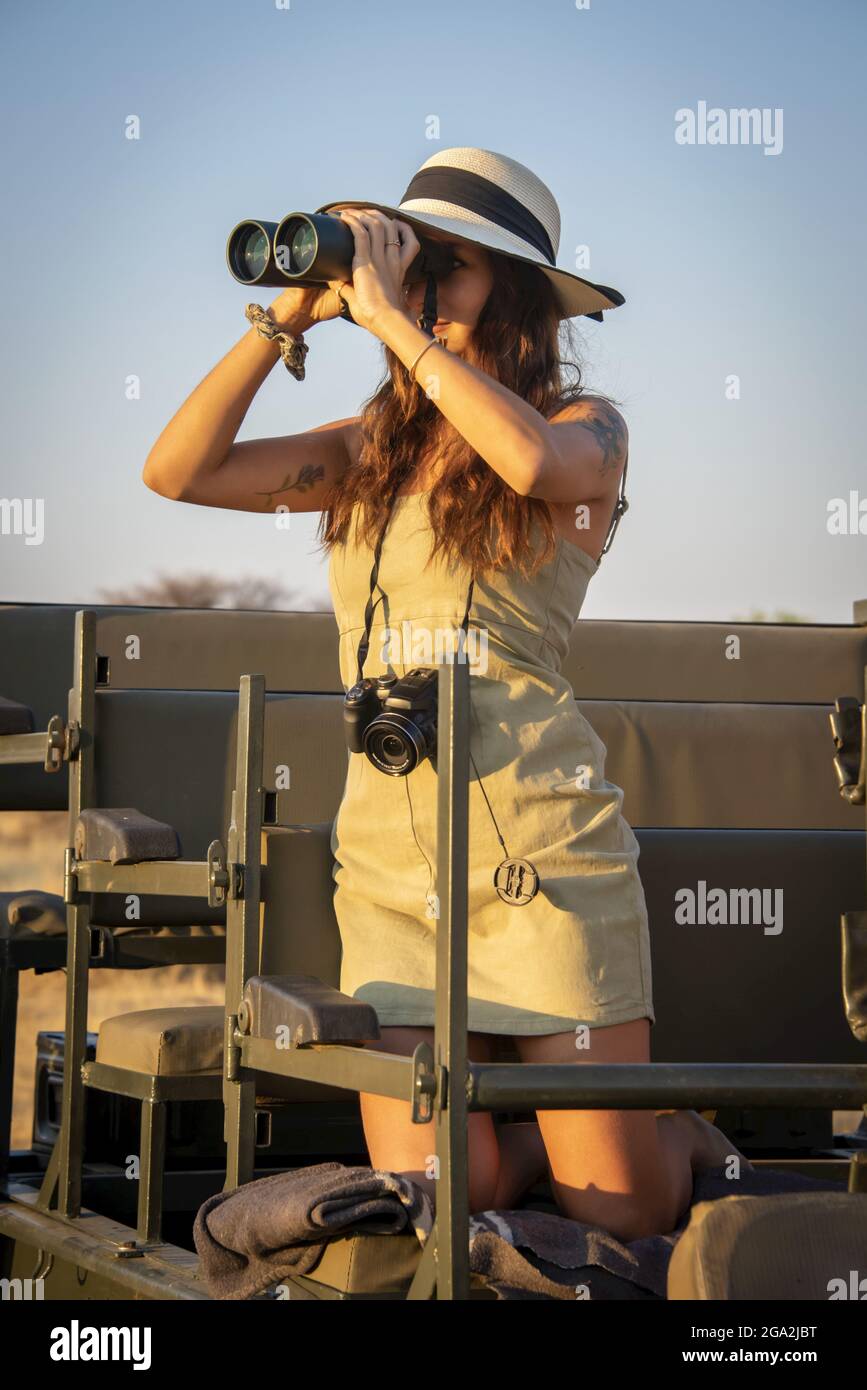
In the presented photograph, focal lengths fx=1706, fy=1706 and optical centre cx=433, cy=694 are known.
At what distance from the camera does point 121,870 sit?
2123mm

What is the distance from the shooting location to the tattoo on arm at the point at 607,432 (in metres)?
1.90

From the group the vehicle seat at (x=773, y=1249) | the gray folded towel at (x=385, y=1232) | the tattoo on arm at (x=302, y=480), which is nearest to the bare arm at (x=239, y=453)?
the tattoo on arm at (x=302, y=480)

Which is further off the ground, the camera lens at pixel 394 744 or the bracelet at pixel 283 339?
the bracelet at pixel 283 339

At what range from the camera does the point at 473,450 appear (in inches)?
76.9

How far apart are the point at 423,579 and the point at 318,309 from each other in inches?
13.5

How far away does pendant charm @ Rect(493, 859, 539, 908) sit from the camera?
1.84m

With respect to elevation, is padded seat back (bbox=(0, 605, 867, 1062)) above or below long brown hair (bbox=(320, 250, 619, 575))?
below

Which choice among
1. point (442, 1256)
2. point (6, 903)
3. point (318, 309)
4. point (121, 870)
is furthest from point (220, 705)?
point (442, 1256)

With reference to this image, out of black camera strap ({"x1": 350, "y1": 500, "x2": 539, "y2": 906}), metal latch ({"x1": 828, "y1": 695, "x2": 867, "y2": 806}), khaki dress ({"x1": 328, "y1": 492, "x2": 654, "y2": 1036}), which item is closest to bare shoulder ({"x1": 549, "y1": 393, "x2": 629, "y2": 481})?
khaki dress ({"x1": 328, "y1": 492, "x2": 654, "y2": 1036})

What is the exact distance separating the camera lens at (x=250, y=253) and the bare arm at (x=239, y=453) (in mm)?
92

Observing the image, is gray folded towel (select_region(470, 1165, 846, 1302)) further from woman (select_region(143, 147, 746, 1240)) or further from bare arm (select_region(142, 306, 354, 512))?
bare arm (select_region(142, 306, 354, 512))

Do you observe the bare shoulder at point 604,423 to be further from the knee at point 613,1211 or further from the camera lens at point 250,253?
the knee at point 613,1211

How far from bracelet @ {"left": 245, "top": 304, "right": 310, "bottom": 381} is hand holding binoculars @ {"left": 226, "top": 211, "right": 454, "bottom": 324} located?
2.8 inches

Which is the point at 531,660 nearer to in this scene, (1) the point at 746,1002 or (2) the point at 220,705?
(1) the point at 746,1002
